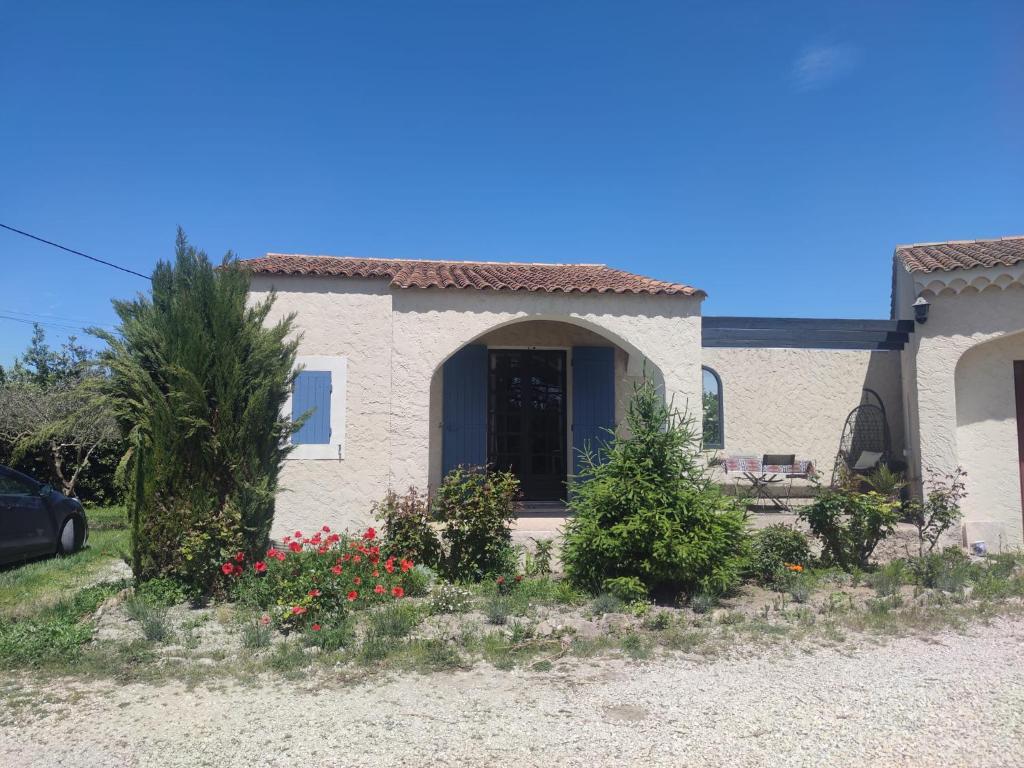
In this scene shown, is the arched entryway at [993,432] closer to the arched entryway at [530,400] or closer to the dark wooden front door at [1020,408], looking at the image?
the dark wooden front door at [1020,408]

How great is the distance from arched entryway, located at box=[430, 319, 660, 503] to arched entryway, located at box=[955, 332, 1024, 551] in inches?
160

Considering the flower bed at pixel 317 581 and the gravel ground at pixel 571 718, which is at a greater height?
the flower bed at pixel 317 581

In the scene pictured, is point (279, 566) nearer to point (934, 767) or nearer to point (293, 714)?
point (293, 714)

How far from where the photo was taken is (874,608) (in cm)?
587

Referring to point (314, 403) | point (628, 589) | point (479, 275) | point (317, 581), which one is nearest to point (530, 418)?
point (479, 275)

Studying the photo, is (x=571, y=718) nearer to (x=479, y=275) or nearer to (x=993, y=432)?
(x=479, y=275)

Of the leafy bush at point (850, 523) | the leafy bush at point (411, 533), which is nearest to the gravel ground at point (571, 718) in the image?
the leafy bush at point (411, 533)

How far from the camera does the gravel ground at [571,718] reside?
3.41m

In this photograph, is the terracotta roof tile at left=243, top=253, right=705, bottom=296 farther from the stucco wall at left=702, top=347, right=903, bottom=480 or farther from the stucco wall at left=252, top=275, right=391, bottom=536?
the stucco wall at left=702, top=347, right=903, bottom=480

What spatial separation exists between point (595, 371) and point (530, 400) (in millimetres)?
1064

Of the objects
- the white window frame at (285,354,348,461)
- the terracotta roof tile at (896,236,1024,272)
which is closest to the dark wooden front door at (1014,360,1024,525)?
the terracotta roof tile at (896,236,1024,272)

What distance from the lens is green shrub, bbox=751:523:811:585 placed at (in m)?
6.80

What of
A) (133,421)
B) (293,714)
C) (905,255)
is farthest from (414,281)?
(905,255)

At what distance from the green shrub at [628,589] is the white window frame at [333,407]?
3523mm
